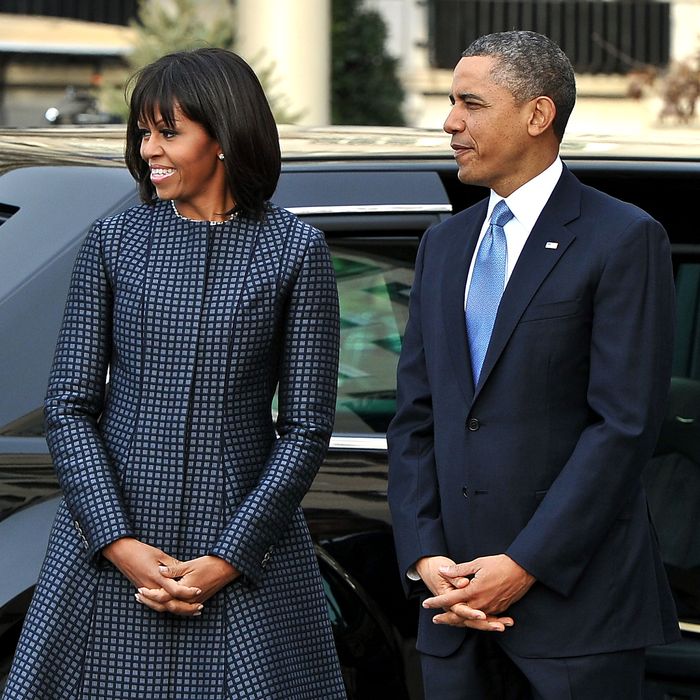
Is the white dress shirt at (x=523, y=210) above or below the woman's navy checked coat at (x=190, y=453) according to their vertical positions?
above

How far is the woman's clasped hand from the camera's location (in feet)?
8.02

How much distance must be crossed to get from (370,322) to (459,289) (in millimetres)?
632

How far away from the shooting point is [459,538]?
2562mm

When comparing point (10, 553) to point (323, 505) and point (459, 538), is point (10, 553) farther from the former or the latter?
point (459, 538)

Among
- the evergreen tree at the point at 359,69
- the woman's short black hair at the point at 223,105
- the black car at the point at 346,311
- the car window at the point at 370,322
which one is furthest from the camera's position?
the evergreen tree at the point at 359,69

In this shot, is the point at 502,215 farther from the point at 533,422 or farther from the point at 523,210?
the point at 533,422

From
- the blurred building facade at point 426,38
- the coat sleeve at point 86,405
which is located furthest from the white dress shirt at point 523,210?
the blurred building facade at point 426,38

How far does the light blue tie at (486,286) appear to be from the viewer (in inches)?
102

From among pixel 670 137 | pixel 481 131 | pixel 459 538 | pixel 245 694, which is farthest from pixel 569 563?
pixel 670 137

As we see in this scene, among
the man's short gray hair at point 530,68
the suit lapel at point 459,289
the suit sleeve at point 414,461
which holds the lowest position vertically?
the suit sleeve at point 414,461

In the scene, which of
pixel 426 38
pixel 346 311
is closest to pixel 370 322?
pixel 346 311

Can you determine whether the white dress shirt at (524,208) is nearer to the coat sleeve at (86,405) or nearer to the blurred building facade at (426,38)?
the coat sleeve at (86,405)

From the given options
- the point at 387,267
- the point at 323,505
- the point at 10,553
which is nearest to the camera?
the point at 10,553

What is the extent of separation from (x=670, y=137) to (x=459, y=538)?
1773 millimetres
